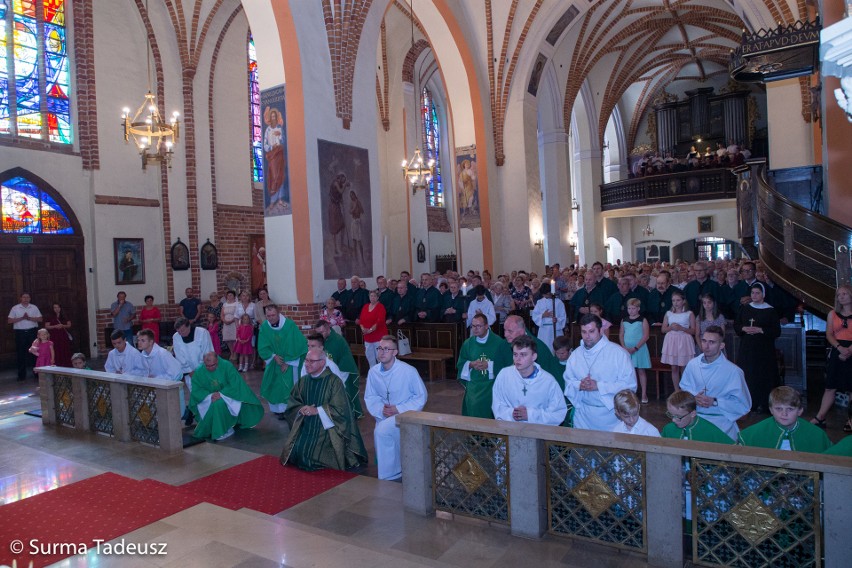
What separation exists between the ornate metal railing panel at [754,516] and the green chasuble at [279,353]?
5459mm

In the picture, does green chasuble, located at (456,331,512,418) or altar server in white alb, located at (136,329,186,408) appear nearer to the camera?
green chasuble, located at (456,331,512,418)

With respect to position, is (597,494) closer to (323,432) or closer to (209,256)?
(323,432)

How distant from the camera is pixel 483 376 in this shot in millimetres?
5887

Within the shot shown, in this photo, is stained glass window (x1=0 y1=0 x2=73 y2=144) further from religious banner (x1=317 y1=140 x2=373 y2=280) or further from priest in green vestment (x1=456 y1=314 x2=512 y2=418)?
priest in green vestment (x1=456 y1=314 x2=512 y2=418)

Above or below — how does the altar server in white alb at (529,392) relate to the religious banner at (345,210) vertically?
below

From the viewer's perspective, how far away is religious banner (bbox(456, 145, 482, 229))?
16.2m

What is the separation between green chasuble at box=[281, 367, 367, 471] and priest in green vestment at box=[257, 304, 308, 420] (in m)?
2.05

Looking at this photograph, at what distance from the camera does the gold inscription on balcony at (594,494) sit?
11.9 feet

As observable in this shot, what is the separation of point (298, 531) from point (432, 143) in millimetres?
20714

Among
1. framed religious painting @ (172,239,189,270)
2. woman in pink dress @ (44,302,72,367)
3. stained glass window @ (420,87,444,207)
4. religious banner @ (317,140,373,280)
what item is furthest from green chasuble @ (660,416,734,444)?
stained glass window @ (420,87,444,207)

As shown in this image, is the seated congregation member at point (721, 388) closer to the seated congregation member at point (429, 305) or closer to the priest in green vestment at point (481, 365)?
the priest in green vestment at point (481, 365)

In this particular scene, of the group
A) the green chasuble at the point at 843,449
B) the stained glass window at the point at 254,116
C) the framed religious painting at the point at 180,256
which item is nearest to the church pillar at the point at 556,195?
the stained glass window at the point at 254,116

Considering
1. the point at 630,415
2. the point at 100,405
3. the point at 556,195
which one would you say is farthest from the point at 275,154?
the point at 556,195

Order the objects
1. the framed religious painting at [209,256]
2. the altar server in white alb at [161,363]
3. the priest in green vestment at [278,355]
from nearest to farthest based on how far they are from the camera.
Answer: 1. the altar server in white alb at [161,363]
2. the priest in green vestment at [278,355]
3. the framed religious painting at [209,256]
